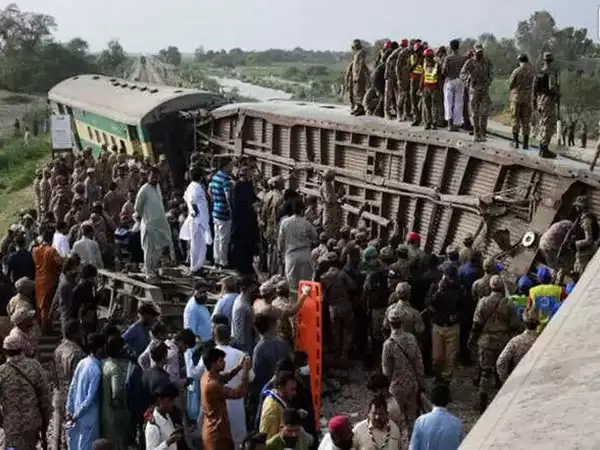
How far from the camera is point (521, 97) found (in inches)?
440

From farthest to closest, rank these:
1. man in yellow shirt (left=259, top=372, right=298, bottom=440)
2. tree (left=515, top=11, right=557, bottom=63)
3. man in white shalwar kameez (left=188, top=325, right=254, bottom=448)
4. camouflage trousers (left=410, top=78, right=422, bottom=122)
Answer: tree (left=515, top=11, right=557, bottom=63) → camouflage trousers (left=410, top=78, right=422, bottom=122) → man in white shalwar kameez (left=188, top=325, right=254, bottom=448) → man in yellow shirt (left=259, top=372, right=298, bottom=440)

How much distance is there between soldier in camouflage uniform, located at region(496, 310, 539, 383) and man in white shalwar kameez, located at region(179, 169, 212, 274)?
465cm

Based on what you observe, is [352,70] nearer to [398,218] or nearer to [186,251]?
[398,218]

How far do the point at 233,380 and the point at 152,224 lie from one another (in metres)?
4.49

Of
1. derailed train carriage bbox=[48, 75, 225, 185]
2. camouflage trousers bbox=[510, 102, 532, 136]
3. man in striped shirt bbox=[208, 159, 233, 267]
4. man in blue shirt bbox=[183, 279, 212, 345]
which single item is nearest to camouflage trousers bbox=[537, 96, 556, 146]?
camouflage trousers bbox=[510, 102, 532, 136]

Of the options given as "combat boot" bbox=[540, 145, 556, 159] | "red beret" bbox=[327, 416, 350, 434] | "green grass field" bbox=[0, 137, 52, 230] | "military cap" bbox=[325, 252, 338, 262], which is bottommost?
"green grass field" bbox=[0, 137, 52, 230]

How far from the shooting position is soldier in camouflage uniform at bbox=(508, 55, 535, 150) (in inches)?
434

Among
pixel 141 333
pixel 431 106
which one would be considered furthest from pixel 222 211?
pixel 141 333

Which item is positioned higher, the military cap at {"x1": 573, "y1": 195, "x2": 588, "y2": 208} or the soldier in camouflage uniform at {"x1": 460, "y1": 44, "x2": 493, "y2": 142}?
the soldier in camouflage uniform at {"x1": 460, "y1": 44, "x2": 493, "y2": 142}

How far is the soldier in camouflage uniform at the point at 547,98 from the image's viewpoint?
34.9ft

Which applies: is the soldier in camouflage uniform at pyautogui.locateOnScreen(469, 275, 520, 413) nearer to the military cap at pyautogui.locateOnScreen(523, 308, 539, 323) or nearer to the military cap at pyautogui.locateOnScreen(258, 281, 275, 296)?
the military cap at pyautogui.locateOnScreen(523, 308, 539, 323)

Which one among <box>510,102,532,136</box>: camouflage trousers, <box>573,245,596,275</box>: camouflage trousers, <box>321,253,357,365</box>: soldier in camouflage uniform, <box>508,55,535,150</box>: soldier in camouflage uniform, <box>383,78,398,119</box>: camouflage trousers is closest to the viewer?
<box>573,245,596,275</box>: camouflage trousers

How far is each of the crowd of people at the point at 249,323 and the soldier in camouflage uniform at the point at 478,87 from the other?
1.68 metres

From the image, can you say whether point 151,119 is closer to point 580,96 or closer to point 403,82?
point 403,82
